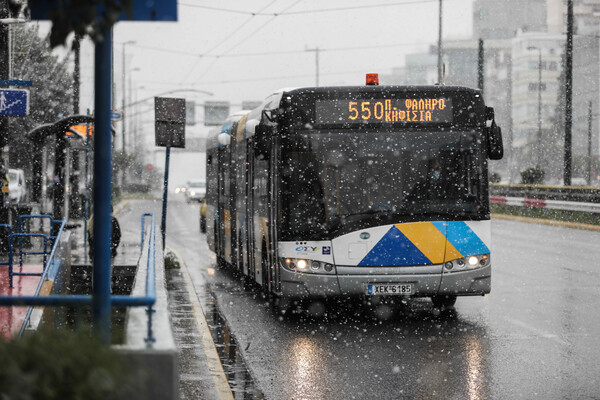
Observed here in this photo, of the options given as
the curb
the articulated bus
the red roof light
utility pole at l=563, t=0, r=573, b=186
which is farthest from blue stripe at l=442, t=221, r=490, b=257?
utility pole at l=563, t=0, r=573, b=186

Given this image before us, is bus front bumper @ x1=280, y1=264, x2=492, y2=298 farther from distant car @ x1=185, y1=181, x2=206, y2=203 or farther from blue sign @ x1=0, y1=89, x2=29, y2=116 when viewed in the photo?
distant car @ x1=185, y1=181, x2=206, y2=203

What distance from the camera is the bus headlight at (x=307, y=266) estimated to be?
11714 mm

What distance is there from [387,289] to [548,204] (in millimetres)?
25730

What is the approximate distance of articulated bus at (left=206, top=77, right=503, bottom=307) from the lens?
38.3ft

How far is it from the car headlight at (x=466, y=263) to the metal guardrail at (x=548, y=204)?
20.4 m

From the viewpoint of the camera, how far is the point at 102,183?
4.86 m

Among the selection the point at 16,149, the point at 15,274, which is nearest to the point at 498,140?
the point at 15,274

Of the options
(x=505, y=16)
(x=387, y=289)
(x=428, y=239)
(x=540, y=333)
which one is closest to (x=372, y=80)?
(x=428, y=239)

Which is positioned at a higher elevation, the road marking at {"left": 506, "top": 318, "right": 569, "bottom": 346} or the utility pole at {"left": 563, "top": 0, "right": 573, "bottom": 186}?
the utility pole at {"left": 563, "top": 0, "right": 573, "bottom": 186}

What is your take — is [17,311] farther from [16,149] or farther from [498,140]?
[16,149]

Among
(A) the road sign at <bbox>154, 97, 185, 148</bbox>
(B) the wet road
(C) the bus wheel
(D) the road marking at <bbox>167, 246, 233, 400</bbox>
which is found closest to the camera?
(D) the road marking at <bbox>167, 246, 233, 400</bbox>

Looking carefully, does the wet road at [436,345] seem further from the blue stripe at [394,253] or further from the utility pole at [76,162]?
the utility pole at [76,162]

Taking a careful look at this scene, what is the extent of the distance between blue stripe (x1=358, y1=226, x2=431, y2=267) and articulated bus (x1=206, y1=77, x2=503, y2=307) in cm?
1

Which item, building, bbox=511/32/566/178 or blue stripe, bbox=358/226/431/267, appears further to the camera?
building, bbox=511/32/566/178
